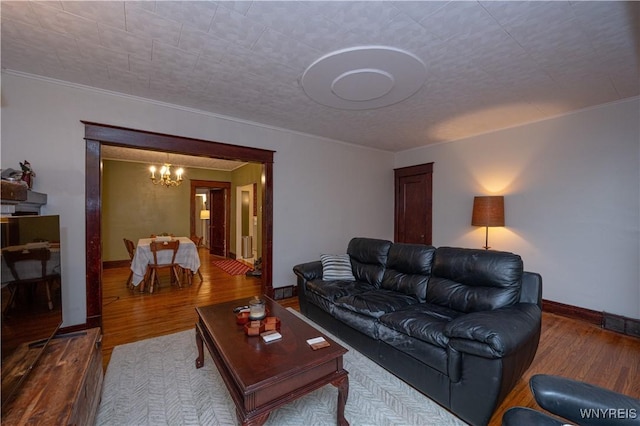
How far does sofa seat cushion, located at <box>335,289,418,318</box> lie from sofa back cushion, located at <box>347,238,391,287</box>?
1.05 ft

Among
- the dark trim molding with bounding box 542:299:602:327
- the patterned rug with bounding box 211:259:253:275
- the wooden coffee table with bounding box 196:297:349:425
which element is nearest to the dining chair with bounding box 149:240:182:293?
the patterned rug with bounding box 211:259:253:275

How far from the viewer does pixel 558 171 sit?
3.50m

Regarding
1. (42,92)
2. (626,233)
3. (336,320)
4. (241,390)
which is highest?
(42,92)

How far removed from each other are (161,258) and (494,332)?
190 inches

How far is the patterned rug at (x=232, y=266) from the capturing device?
5.86 meters

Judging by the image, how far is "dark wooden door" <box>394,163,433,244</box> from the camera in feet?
16.8

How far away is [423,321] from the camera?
202cm

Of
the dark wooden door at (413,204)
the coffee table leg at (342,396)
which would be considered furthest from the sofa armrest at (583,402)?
the dark wooden door at (413,204)

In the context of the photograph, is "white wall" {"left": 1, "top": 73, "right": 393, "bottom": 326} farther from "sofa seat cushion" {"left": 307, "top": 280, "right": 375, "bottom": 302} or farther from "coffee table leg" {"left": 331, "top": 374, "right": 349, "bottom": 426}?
"coffee table leg" {"left": 331, "top": 374, "right": 349, "bottom": 426}

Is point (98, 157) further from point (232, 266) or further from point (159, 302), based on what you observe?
point (232, 266)

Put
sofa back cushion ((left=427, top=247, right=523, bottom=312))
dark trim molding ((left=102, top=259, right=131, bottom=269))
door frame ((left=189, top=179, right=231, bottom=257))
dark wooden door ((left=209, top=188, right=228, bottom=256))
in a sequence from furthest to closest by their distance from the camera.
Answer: dark wooden door ((left=209, top=188, right=228, bottom=256))
door frame ((left=189, top=179, right=231, bottom=257))
dark trim molding ((left=102, top=259, right=131, bottom=269))
sofa back cushion ((left=427, top=247, right=523, bottom=312))

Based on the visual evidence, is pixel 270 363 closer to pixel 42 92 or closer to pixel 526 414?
pixel 526 414

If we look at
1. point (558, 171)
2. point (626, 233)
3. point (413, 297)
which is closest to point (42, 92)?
point (413, 297)

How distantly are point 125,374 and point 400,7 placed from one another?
11.2 feet
